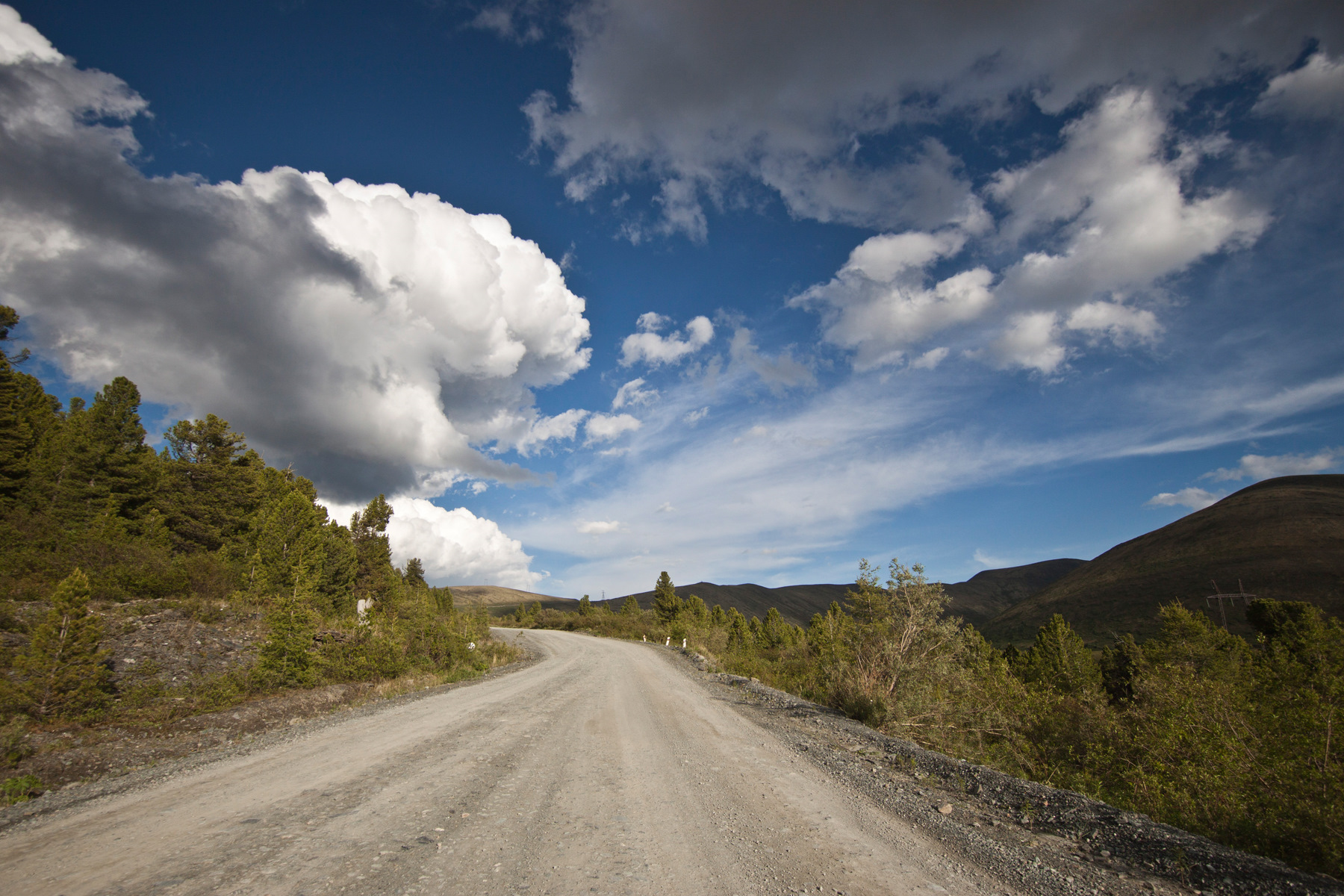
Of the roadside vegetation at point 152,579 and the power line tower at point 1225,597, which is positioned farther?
the power line tower at point 1225,597

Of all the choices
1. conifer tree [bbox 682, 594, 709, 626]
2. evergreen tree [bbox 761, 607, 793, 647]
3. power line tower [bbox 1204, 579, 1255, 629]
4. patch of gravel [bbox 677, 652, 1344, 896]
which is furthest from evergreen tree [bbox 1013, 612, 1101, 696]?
conifer tree [bbox 682, 594, 709, 626]

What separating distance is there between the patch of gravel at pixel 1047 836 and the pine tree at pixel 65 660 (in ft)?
38.7

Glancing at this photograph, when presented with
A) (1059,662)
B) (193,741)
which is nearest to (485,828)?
(193,741)

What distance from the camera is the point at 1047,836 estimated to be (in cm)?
461

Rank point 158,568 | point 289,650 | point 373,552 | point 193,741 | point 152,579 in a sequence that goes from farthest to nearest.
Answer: point 373,552, point 158,568, point 152,579, point 289,650, point 193,741

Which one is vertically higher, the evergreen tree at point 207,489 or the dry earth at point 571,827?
the evergreen tree at point 207,489

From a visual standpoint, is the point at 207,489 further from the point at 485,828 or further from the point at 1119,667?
the point at 1119,667

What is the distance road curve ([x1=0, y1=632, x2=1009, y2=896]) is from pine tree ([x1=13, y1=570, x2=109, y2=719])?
4132mm

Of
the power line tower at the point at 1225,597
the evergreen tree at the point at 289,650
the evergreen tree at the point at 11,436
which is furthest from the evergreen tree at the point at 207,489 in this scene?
the power line tower at the point at 1225,597

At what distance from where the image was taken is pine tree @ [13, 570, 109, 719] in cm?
792

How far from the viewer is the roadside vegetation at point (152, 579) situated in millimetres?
8312

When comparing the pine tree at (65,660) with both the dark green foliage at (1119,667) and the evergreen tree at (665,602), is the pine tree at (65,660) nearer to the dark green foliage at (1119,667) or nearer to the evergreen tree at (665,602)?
the dark green foliage at (1119,667)

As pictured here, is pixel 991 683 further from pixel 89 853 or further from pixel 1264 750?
pixel 89 853

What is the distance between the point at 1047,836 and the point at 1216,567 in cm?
10397
